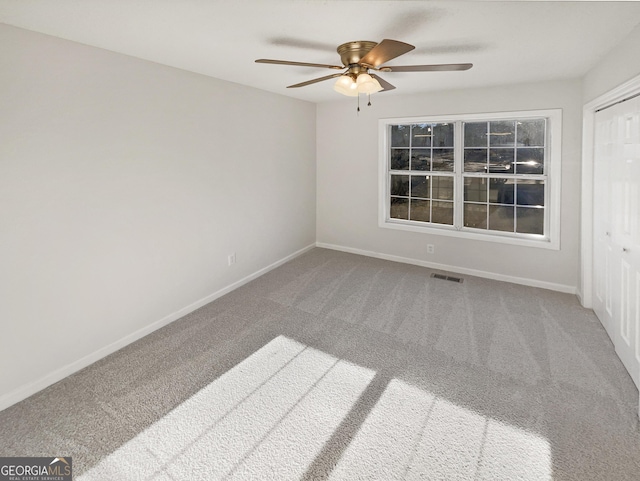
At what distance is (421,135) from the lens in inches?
197

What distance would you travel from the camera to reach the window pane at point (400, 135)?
5121mm

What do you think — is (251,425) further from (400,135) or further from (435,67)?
(400,135)

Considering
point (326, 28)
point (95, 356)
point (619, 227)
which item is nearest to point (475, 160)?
point (619, 227)

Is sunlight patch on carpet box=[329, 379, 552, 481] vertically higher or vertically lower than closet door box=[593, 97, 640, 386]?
lower

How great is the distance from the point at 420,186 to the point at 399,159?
0.50m

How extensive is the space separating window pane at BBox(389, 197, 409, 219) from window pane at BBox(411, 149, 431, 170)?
51 centimetres

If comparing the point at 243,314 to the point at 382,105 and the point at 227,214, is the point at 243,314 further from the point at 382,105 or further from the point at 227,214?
the point at 382,105

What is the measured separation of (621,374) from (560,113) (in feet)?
8.87

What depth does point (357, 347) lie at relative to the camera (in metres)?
3.04

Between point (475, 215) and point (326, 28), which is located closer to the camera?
point (326, 28)

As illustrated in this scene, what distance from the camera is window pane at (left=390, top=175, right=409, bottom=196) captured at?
5.25m

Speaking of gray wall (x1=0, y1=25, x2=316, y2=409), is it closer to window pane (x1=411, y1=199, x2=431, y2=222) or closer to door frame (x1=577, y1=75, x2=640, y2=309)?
window pane (x1=411, y1=199, x2=431, y2=222)

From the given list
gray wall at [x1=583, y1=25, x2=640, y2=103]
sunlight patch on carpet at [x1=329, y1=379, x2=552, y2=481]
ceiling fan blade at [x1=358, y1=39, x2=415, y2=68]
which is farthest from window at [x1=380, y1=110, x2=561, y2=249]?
sunlight patch on carpet at [x1=329, y1=379, x2=552, y2=481]

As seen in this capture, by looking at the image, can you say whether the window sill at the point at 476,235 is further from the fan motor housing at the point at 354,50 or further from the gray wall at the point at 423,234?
the fan motor housing at the point at 354,50
